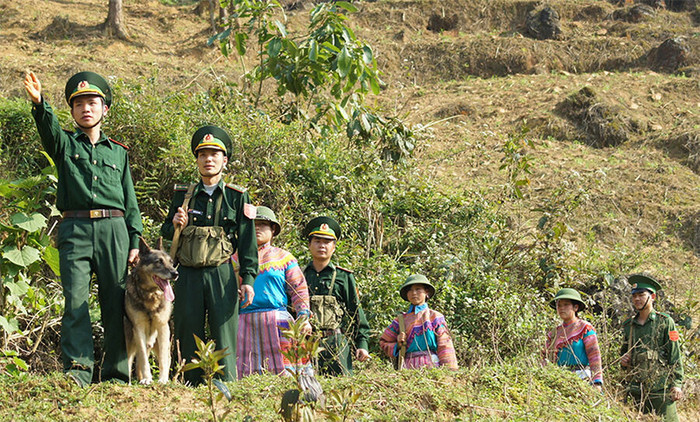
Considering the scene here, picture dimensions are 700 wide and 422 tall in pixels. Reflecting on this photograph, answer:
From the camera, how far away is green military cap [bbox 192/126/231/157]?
16.3 feet

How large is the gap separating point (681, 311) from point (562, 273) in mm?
1462

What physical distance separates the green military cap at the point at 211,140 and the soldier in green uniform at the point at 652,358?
4.12m

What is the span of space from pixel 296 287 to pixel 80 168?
1857 mm

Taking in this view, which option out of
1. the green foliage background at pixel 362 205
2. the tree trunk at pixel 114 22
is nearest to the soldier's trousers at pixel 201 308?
the green foliage background at pixel 362 205

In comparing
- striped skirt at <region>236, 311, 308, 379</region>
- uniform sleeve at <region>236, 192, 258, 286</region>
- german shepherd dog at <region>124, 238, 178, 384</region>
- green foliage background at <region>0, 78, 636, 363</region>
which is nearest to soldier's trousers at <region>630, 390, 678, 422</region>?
green foliage background at <region>0, 78, 636, 363</region>

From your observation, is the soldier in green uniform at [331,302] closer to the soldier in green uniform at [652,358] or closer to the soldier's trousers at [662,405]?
the soldier in green uniform at [652,358]

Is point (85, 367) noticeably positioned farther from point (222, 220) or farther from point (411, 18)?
point (411, 18)

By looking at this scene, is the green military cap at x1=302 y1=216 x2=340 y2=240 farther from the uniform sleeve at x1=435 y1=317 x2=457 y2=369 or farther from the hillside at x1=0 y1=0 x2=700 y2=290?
the hillside at x1=0 y1=0 x2=700 y2=290

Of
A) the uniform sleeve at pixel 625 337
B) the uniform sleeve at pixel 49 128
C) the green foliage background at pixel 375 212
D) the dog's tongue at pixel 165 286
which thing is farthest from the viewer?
the green foliage background at pixel 375 212

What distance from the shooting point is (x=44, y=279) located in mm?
6449

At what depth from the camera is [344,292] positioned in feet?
19.2

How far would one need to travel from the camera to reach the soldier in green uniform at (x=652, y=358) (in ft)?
21.3

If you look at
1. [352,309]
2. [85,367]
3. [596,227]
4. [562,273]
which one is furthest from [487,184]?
[85,367]

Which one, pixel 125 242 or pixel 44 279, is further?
pixel 44 279
